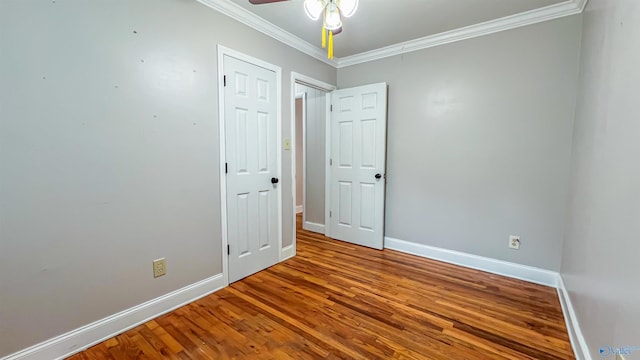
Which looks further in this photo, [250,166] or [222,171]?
[250,166]

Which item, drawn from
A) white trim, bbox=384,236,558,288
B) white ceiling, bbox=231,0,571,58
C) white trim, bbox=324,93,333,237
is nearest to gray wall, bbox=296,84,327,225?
white trim, bbox=324,93,333,237

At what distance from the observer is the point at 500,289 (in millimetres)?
2350

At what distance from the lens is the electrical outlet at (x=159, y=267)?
1917 millimetres

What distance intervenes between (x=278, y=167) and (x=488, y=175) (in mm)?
2164

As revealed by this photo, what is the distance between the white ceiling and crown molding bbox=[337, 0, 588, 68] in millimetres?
54

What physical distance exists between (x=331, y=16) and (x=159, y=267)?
2.08 metres

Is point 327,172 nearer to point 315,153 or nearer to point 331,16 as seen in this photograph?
point 315,153

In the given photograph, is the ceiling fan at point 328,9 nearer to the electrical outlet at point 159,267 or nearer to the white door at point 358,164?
the white door at point 358,164

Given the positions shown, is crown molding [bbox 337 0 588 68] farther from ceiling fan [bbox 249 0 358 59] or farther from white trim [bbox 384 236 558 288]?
white trim [bbox 384 236 558 288]

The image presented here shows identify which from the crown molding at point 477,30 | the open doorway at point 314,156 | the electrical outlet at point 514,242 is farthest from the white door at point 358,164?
the electrical outlet at point 514,242

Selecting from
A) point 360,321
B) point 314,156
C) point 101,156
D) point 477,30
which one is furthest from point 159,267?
point 477,30

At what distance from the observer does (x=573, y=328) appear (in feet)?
5.51

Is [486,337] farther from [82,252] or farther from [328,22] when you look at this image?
[82,252]

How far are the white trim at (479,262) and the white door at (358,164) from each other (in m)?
0.29
